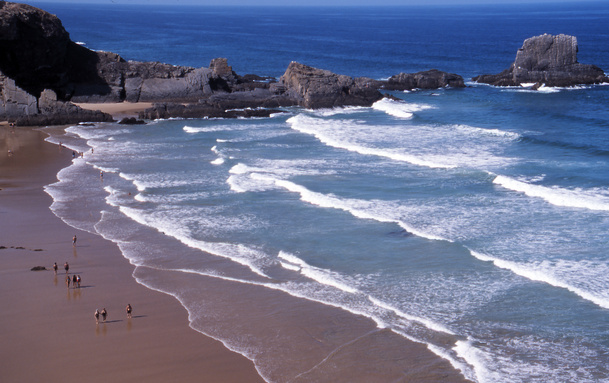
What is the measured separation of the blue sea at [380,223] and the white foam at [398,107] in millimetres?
497

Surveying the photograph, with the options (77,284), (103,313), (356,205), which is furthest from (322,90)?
(103,313)

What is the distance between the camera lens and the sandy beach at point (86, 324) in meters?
14.4

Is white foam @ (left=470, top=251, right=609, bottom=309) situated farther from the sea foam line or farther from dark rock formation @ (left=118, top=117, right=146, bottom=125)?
dark rock formation @ (left=118, top=117, right=146, bottom=125)

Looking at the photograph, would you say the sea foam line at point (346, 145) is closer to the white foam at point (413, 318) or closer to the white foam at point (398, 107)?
the white foam at point (398, 107)

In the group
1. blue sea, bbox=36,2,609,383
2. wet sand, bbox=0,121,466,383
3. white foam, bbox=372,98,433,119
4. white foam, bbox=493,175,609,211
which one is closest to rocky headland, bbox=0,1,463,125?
white foam, bbox=372,98,433,119

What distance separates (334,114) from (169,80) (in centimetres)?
1402

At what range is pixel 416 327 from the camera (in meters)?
16.4

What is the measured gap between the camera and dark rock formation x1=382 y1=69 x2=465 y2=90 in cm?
6119

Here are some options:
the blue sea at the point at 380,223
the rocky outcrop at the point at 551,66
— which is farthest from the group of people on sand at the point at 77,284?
the rocky outcrop at the point at 551,66

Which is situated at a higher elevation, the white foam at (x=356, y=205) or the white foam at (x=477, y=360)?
the white foam at (x=356, y=205)

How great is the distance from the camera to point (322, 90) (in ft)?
173

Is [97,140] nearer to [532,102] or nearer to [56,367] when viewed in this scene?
[56,367]

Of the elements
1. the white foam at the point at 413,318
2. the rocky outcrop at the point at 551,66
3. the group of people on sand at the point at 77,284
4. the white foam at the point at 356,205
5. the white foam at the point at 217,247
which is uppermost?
the rocky outcrop at the point at 551,66

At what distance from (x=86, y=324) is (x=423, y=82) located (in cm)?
5015
